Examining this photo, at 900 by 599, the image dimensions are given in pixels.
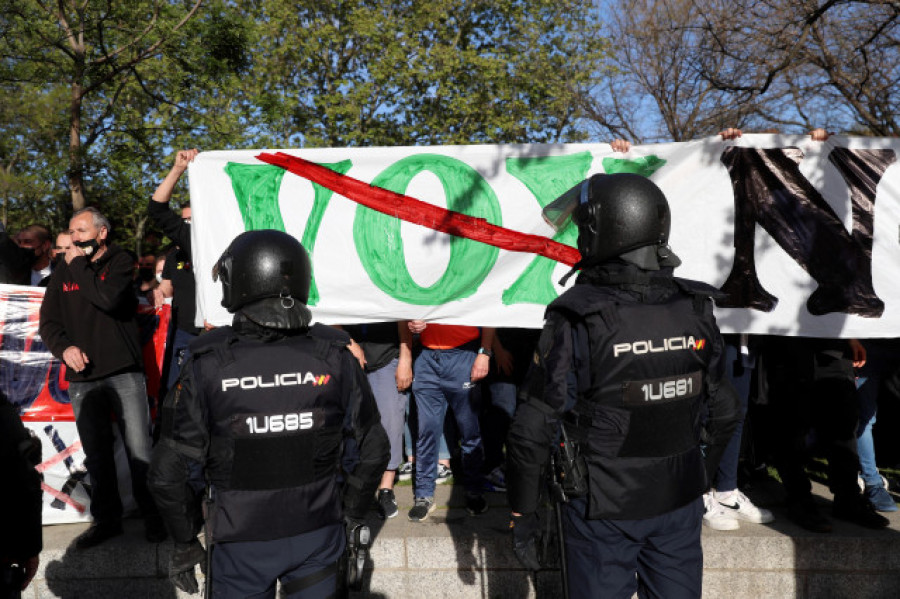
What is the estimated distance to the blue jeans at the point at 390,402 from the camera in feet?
16.4

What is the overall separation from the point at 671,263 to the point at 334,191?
2.91 meters

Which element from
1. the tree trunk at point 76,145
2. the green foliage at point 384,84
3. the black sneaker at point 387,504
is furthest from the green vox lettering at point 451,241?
the green foliage at point 384,84

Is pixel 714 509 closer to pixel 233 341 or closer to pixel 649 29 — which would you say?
pixel 233 341

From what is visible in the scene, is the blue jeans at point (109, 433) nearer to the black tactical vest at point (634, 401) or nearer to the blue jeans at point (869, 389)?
the black tactical vest at point (634, 401)

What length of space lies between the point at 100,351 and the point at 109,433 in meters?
0.54

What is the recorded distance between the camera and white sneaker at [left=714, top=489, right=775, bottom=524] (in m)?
4.52

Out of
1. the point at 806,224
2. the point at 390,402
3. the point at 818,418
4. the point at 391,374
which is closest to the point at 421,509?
the point at 390,402

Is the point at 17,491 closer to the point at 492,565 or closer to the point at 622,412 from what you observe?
the point at 622,412

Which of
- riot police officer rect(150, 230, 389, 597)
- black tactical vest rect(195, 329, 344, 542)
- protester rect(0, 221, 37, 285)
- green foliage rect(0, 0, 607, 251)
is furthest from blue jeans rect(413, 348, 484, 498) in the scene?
green foliage rect(0, 0, 607, 251)

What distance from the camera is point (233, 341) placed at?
2746 millimetres

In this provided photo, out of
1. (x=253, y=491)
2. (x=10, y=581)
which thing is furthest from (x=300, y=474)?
(x=10, y=581)

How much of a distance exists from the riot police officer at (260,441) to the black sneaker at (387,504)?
1878 mm

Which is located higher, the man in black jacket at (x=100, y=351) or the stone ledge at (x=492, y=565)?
the man in black jacket at (x=100, y=351)

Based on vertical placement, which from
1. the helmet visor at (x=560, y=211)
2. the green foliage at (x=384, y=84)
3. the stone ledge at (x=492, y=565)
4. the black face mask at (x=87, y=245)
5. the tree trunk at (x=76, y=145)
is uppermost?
the green foliage at (x=384, y=84)
